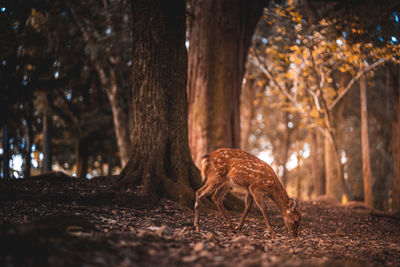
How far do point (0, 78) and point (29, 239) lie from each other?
9.94 m

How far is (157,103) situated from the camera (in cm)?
750

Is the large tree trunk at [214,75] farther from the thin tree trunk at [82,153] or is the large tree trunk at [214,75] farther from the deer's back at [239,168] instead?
the thin tree trunk at [82,153]

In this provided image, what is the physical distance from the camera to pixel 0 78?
37.9 feet

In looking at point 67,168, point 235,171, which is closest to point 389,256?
point 235,171

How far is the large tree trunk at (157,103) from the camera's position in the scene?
24.5 feet

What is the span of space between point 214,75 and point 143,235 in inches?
261

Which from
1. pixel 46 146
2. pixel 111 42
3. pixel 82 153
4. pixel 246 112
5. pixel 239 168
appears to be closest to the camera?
pixel 239 168

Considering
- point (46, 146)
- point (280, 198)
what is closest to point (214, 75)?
point (280, 198)

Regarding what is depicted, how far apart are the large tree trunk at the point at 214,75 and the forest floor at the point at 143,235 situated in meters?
2.47

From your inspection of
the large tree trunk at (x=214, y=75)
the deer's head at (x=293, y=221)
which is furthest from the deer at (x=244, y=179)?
the large tree trunk at (x=214, y=75)

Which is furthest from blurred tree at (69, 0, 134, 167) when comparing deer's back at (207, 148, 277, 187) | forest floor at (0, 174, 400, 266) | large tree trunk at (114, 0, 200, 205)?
deer's back at (207, 148, 277, 187)

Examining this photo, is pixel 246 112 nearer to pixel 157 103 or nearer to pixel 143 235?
pixel 157 103

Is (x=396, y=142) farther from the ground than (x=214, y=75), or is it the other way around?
(x=214, y=75)

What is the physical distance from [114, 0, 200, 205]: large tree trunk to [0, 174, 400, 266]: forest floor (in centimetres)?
74
